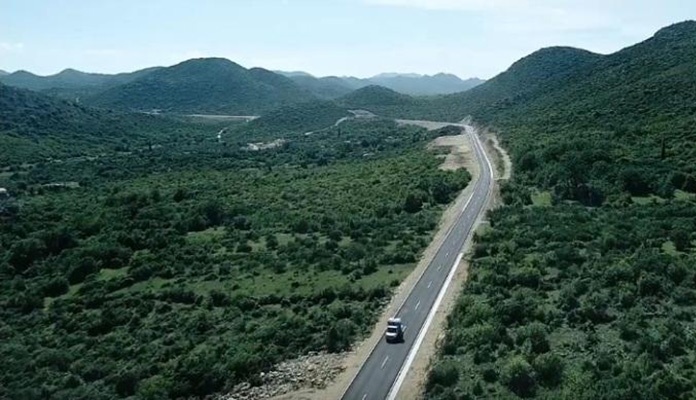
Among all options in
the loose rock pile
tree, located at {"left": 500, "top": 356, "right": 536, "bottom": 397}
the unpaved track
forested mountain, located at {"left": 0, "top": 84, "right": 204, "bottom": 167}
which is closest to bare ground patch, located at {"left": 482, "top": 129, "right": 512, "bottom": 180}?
the unpaved track

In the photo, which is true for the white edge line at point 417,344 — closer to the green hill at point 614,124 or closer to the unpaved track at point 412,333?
the unpaved track at point 412,333

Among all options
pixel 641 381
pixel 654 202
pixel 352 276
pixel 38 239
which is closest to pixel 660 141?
pixel 654 202

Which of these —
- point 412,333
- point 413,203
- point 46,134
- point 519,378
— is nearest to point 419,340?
point 412,333

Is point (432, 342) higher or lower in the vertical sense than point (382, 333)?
higher

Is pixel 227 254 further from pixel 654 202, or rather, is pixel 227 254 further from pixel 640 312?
pixel 654 202

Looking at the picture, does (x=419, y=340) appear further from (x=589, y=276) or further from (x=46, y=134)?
(x=46, y=134)

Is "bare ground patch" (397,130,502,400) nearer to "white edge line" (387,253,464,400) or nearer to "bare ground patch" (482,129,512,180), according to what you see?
"white edge line" (387,253,464,400)
